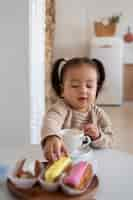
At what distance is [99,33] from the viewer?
497 centimetres

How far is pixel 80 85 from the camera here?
4.06 feet

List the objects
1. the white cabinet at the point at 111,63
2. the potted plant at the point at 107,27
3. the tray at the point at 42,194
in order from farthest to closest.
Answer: the potted plant at the point at 107,27 < the white cabinet at the point at 111,63 < the tray at the point at 42,194

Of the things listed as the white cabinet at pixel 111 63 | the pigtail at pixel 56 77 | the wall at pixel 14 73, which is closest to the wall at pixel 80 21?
the white cabinet at pixel 111 63

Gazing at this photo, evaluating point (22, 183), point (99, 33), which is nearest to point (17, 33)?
point (22, 183)

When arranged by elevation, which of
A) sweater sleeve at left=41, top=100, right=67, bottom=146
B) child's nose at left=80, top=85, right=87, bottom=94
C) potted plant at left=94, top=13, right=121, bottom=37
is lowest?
sweater sleeve at left=41, top=100, right=67, bottom=146

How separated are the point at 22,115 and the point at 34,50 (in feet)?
1.04

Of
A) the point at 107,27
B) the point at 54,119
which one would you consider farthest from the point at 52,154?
the point at 107,27

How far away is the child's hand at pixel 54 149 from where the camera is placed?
38.7 inches

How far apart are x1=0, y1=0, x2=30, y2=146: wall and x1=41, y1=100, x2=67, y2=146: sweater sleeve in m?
0.52

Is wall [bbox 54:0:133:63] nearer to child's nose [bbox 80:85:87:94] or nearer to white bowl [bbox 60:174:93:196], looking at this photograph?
child's nose [bbox 80:85:87:94]

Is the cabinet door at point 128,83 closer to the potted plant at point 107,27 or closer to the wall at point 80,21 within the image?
the wall at point 80,21

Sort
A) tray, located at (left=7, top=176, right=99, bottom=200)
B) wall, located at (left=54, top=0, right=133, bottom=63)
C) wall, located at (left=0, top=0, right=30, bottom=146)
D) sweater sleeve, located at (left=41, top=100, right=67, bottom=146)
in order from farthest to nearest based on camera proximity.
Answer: wall, located at (left=54, top=0, right=133, bottom=63)
wall, located at (left=0, top=0, right=30, bottom=146)
sweater sleeve, located at (left=41, top=100, right=67, bottom=146)
tray, located at (left=7, top=176, right=99, bottom=200)

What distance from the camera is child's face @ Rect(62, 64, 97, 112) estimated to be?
1.23 m

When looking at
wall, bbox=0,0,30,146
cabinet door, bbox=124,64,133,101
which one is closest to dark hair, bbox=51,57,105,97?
wall, bbox=0,0,30,146
